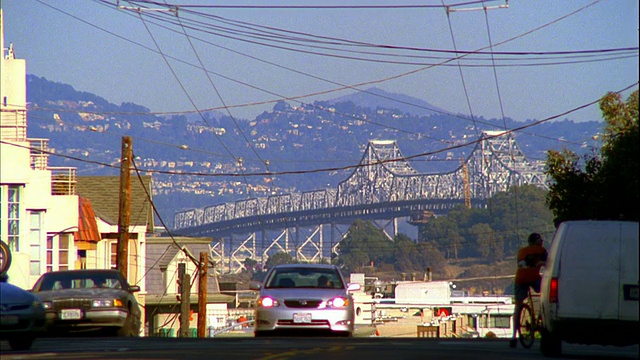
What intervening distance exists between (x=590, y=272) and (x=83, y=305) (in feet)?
36.4

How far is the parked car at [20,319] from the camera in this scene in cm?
1955

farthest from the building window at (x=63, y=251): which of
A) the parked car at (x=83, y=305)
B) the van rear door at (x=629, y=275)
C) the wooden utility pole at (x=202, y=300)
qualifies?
the van rear door at (x=629, y=275)

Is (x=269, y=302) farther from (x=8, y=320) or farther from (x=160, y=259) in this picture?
(x=160, y=259)

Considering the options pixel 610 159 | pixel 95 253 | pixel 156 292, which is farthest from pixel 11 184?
pixel 610 159

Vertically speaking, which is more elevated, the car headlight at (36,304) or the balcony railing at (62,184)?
the balcony railing at (62,184)

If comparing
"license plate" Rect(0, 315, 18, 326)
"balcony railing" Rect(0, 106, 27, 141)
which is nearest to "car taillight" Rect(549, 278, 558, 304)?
"license plate" Rect(0, 315, 18, 326)

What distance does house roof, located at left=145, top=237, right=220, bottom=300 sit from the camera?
55969 millimetres

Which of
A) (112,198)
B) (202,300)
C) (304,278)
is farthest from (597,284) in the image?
(112,198)

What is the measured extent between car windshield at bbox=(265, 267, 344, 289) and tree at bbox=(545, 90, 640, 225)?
561 cm

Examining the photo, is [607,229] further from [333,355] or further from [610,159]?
[610,159]

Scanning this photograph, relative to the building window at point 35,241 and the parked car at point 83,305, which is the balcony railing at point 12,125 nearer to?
the building window at point 35,241

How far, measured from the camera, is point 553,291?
670 inches

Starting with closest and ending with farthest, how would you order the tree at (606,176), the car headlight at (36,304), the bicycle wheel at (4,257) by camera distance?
the car headlight at (36,304) → the tree at (606,176) → the bicycle wheel at (4,257)

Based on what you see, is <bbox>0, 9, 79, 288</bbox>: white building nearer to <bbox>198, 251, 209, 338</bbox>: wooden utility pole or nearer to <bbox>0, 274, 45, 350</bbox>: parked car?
<bbox>198, 251, 209, 338</bbox>: wooden utility pole
